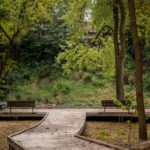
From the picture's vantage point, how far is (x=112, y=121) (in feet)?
45.8

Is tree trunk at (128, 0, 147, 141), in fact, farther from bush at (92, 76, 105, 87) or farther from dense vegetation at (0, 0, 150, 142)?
bush at (92, 76, 105, 87)

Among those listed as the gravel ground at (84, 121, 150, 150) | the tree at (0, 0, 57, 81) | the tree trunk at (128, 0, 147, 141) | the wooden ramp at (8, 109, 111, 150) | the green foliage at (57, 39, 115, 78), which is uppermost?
the tree at (0, 0, 57, 81)

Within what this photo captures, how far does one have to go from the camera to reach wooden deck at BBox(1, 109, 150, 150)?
6.95m

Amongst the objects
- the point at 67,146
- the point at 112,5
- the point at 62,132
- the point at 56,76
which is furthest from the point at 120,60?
the point at 56,76

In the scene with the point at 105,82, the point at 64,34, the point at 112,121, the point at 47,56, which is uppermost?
the point at 64,34

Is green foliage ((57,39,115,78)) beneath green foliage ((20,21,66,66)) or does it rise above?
beneath

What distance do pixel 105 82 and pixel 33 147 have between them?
64.0 feet

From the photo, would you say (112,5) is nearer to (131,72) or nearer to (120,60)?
(120,60)

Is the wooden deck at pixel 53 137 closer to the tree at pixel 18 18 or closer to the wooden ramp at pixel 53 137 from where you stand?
Answer: the wooden ramp at pixel 53 137

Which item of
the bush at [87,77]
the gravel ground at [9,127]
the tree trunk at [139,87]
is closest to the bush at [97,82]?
the bush at [87,77]

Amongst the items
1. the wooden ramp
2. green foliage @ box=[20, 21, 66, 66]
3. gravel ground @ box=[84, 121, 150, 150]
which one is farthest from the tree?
green foliage @ box=[20, 21, 66, 66]

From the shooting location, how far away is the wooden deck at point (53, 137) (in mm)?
6949

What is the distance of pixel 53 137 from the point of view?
8492 mm

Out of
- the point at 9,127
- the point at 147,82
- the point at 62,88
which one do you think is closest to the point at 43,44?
the point at 62,88
